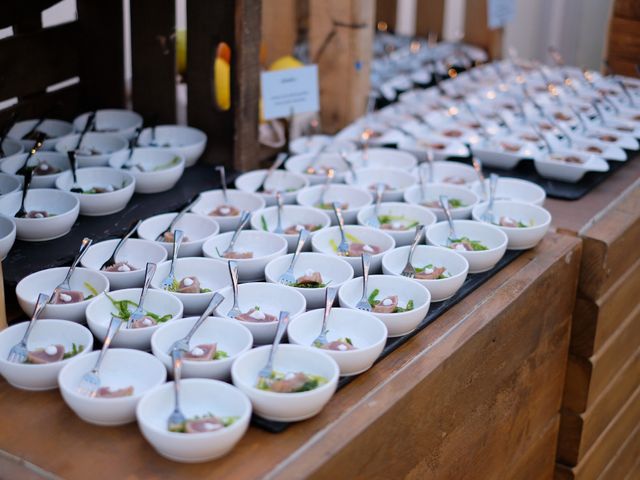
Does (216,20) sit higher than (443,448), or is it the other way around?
(216,20)

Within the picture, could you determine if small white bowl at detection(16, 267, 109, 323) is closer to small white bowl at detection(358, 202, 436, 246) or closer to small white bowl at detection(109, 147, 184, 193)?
small white bowl at detection(109, 147, 184, 193)

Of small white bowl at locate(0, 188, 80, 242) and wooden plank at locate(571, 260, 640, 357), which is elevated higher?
small white bowl at locate(0, 188, 80, 242)

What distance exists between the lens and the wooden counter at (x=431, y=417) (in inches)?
50.9

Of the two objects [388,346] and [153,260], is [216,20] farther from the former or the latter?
[388,346]

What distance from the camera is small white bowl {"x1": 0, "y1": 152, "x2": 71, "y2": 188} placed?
2.15 meters

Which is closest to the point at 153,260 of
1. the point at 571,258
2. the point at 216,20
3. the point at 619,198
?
the point at 216,20

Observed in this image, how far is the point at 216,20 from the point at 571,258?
108 centimetres

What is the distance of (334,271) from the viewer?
182cm

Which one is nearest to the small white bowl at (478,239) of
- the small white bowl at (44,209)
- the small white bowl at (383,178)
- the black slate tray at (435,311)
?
the black slate tray at (435,311)

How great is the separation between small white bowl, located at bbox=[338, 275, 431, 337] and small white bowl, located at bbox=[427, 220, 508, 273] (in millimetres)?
205

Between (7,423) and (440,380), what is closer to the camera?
(7,423)

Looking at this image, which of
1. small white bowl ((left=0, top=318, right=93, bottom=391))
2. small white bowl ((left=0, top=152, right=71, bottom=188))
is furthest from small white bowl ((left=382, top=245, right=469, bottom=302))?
small white bowl ((left=0, top=152, right=71, bottom=188))

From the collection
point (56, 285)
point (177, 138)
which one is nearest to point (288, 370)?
point (56, 285)

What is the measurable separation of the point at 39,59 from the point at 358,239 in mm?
1094
